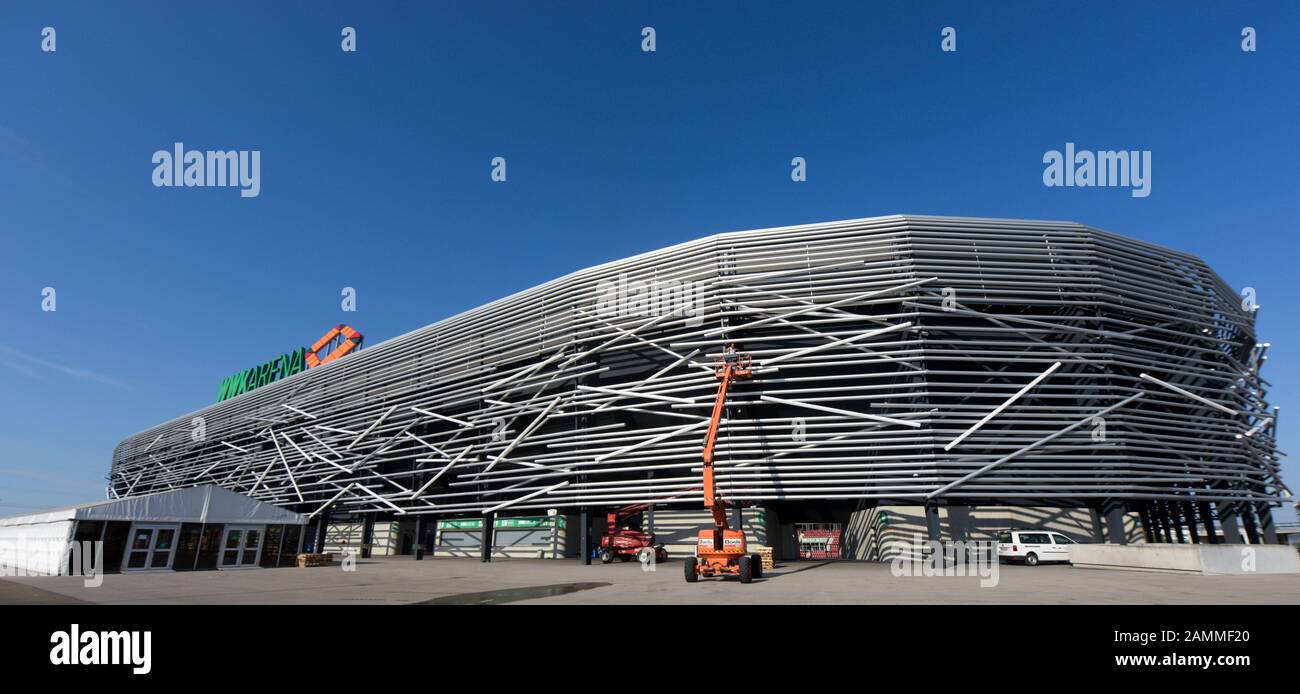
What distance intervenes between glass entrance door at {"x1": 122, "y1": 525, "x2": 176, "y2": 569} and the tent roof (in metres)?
0.43

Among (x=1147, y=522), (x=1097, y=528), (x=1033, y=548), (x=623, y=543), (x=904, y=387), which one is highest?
(x=904, y=387)

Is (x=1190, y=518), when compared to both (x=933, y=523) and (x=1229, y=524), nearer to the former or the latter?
(x=1229, y=524)

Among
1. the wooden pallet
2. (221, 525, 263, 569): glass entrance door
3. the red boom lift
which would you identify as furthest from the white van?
(221, 525, 263, 569): glass entrance door

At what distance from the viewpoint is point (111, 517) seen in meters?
25.3

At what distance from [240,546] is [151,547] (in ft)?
14.2

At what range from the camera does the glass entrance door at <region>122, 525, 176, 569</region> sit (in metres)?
25.9

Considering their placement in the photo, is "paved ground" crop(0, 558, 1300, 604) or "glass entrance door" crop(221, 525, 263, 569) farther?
"glass entrance door" crop(221, 525, 263, 569)

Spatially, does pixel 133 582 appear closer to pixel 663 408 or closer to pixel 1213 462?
pixel 663 408

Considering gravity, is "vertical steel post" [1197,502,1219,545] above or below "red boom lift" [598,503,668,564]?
above

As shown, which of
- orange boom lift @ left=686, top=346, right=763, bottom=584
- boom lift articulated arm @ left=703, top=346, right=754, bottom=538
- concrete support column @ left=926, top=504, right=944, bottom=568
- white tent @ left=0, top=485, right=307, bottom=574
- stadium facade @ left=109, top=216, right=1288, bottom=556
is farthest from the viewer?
stadium facade @ left=109, top=216, right=1288, bottom=556
